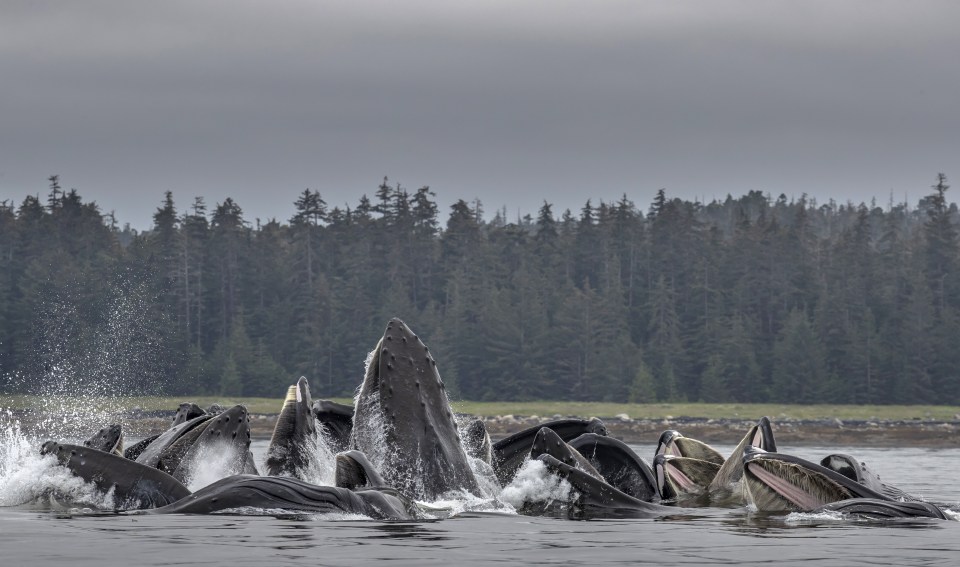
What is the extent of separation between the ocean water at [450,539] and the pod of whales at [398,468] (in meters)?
0.33

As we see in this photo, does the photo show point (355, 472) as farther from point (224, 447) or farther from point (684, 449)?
point (684, 449)

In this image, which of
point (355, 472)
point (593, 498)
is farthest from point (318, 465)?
point (593, 498)

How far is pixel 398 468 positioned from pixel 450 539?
2358 millimetres

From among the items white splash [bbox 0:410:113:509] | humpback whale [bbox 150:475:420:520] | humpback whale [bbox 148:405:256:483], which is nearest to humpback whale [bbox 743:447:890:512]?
humpback whale [bbox 150:475:420:520]

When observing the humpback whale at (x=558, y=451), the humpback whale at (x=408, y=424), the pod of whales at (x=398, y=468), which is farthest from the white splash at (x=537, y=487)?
the humpback whale at (x=408, y=424)

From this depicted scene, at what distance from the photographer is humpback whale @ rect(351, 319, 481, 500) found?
14734mm

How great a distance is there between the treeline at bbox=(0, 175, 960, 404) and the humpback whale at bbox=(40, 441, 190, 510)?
98736mm

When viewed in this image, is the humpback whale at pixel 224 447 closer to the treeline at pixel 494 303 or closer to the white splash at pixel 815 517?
the white splash at pixel 815 517

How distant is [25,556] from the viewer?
1103cm

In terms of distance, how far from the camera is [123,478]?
1459cm

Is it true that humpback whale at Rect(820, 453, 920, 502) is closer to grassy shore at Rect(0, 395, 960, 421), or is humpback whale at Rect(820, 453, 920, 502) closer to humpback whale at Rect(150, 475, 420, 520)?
humpback whale at Rect(150, 475, 420, 520)

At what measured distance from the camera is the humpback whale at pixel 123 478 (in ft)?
47.3

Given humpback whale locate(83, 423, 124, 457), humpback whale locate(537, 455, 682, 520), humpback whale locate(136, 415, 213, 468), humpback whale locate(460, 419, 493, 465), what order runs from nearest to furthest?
humpback whale locate(537, 455, 682, 520), humpback whale locate(136, 415, 213, 468), humpback whale locate(460, 419, 493, 465), humpback whale locate(83, 423, 124, 457)

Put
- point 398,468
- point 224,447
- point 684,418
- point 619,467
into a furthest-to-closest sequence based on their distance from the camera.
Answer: point 684,418 < point 619,467 < point 224,447 < point 398,468
